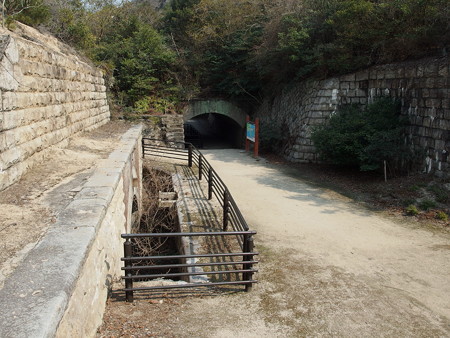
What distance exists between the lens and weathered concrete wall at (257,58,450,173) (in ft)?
25.9

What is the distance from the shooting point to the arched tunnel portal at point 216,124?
56.6 feet

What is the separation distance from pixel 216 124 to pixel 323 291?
21563 millimetres

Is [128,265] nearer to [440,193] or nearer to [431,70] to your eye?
[440,193]

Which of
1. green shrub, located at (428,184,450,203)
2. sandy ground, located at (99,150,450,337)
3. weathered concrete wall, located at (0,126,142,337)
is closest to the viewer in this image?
weathered concrete wall, located at (0,126,142,337)

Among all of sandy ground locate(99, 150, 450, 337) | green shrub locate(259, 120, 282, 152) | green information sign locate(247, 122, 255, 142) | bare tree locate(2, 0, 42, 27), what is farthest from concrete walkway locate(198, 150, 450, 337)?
bare tree locate(2, 0, 42, 27)

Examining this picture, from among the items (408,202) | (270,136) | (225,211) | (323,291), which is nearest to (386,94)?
(408,202)

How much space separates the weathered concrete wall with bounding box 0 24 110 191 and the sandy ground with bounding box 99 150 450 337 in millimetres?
2098

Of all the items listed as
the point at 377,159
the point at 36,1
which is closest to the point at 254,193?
the point at 377,159

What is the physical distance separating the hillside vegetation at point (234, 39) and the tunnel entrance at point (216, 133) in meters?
2.91

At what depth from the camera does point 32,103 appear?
4.93 metres

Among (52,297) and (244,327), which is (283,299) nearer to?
(244,327)

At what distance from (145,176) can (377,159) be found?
670 cm

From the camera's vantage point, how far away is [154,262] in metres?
7.42

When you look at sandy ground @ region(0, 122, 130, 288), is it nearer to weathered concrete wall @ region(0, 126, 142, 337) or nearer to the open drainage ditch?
weathered concrete wall @ region(0, 126, 142, 337)
